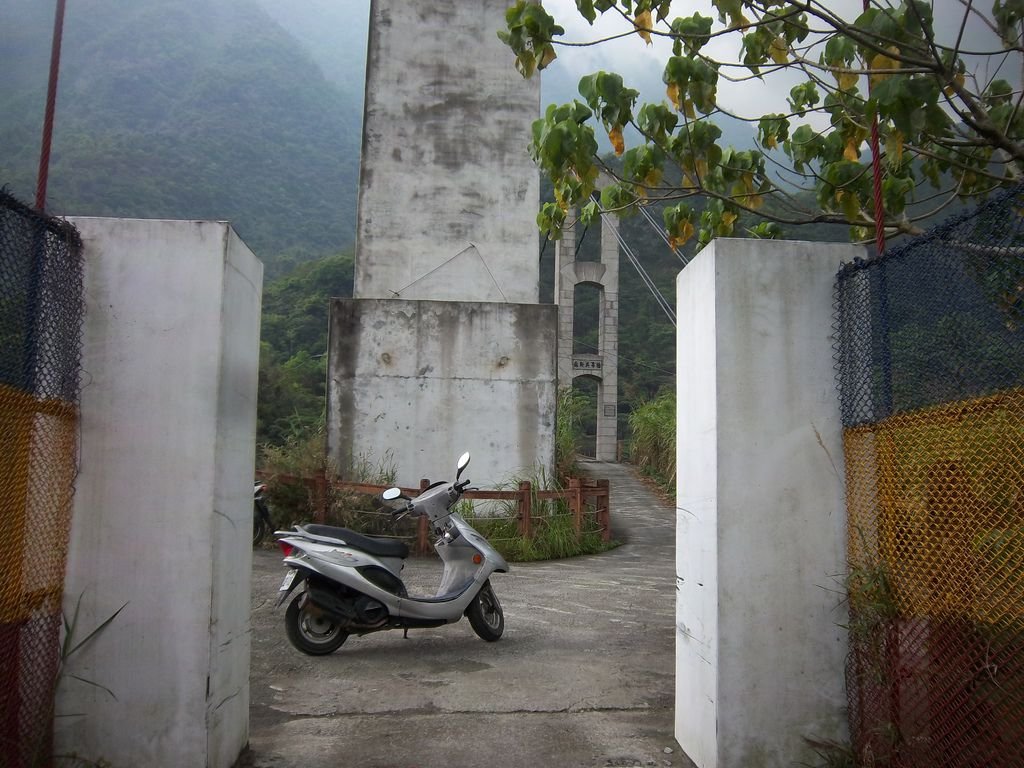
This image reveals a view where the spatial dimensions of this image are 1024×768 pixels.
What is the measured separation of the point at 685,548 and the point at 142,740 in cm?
239

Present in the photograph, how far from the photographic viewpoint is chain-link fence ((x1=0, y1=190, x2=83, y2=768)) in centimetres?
310

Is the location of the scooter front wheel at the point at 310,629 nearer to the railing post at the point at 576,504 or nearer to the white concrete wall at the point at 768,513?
the white concrete wall at the point at 768,513

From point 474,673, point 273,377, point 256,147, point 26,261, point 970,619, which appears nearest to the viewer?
point 970,619

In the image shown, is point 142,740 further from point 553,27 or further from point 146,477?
point 553,27

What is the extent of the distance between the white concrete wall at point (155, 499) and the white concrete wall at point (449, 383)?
9.01 metres

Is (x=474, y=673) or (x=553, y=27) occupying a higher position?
(x=553, y=27)

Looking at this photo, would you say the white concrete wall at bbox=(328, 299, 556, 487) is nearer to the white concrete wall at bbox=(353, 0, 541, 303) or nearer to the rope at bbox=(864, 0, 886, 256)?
the white concrete wall at bbox=(353, 0, 541, 303)

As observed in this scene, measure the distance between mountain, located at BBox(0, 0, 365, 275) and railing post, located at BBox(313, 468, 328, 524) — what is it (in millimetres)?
21241

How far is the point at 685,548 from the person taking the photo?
427 centimetres

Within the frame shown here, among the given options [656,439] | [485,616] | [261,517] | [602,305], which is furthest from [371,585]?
[602,305]

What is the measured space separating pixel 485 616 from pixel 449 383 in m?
6.54

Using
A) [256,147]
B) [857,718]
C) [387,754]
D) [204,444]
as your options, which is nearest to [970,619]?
[857,718]

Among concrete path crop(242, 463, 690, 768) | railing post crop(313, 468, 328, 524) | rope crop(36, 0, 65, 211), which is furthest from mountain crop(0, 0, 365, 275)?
rope crop(36, 0, 65, 211)

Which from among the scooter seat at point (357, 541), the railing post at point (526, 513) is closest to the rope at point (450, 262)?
the railing post at point (526, 513)
